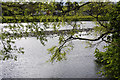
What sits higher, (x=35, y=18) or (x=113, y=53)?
(x=35, y=18)

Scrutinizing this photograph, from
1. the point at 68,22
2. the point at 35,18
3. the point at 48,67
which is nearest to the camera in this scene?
the point at 35,18

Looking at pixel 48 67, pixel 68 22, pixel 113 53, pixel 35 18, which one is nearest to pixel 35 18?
pixel 35 18

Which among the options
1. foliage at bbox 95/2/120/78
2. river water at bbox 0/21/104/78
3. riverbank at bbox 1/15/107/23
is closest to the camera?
foliage at bbox 95/2/120/78

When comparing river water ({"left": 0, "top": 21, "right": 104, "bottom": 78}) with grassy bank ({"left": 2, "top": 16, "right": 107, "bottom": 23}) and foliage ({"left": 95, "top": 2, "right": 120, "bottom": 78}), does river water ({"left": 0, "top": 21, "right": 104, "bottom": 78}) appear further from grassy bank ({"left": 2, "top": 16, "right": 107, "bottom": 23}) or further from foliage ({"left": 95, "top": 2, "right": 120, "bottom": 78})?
foliage ({"left": 95, "top": 2, "right": 120, "bottom": 78})

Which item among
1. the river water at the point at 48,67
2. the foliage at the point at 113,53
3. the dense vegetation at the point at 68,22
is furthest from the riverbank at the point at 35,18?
the river water at the point at 48,67

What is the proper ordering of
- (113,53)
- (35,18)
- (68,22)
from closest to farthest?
(113,53) → (35,18) → (68,22)

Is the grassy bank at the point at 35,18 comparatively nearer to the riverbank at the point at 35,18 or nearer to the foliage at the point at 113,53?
the riverbank at the point at 35,18

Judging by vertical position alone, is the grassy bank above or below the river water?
above

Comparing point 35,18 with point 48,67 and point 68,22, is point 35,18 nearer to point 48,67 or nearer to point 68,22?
point 68,22

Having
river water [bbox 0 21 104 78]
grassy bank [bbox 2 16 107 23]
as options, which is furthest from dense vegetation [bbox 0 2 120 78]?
river water [bbox 0 21 104 78]

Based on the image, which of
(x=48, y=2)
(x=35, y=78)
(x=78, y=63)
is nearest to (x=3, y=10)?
(x=48, y=2)

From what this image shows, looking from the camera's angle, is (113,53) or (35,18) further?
(35,18)

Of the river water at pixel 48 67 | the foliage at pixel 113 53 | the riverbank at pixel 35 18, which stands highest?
the riverbank at pixel 35 18

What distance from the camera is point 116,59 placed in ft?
7.28
